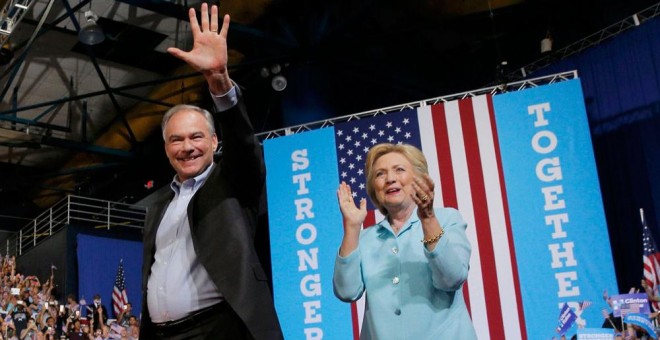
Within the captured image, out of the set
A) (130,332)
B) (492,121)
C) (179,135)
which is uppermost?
(492,121)

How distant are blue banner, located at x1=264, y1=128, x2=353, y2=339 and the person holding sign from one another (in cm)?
625

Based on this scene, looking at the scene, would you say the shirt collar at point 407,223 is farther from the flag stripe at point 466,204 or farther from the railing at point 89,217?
the railing at point 89,217

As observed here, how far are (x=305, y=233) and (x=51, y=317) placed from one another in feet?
14.1

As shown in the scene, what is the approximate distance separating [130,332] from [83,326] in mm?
668

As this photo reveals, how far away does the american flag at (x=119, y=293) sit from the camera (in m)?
12.0

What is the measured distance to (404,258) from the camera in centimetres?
209

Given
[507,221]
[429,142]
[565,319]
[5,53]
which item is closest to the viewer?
[565,319]

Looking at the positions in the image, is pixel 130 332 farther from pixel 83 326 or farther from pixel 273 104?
pixel 273 104

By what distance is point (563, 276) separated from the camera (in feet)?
24.2

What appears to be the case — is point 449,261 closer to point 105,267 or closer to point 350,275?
point 350,275

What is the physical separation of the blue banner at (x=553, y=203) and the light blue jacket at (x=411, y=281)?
5.55m

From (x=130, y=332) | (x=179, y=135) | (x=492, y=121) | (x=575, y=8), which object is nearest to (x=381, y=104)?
(x=575, y=8)

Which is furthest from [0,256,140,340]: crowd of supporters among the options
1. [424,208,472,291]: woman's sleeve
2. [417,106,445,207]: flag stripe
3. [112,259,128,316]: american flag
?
[424,208,472,291]: woman's sleeve

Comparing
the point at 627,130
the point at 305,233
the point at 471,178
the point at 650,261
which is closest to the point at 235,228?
the point at 471,178
